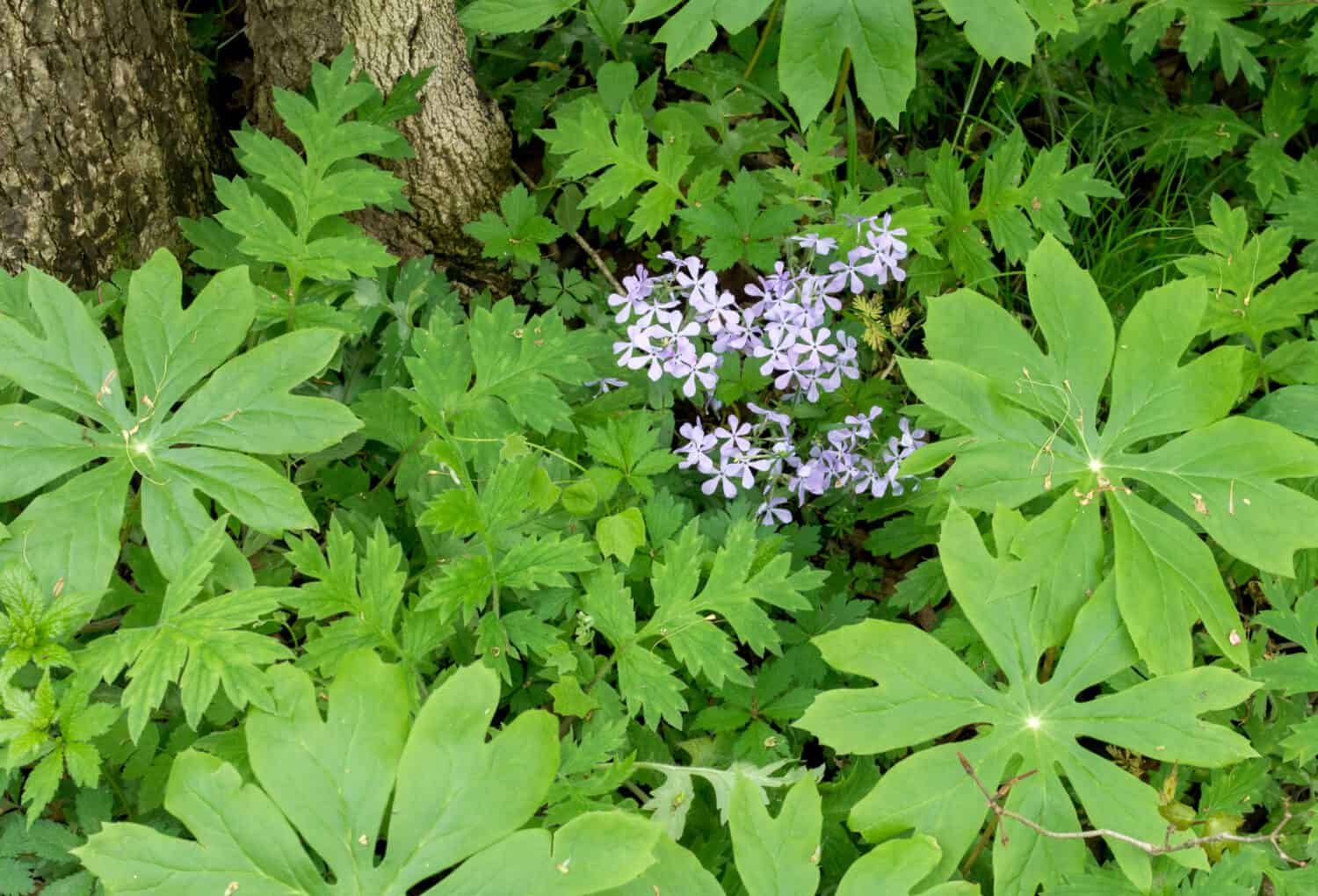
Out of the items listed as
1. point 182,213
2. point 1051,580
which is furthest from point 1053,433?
point 182,213

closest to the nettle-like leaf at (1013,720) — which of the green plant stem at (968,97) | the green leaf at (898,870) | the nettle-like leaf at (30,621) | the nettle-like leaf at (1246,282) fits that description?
the green leaf at (898,870)

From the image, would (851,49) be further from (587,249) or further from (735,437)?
(587,249)

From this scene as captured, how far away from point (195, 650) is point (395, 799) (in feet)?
1.50

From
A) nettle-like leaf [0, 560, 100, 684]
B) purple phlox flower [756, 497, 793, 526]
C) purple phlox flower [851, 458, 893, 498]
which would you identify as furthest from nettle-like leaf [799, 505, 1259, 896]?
nettle-like leaf [0, 560, 100, 684]

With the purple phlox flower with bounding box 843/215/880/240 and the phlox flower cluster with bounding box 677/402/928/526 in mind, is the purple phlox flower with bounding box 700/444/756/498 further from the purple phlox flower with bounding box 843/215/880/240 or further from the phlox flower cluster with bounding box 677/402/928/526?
the purple phlox flower with bounding box 843/215/880/240

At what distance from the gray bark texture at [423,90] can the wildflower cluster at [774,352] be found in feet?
2.38

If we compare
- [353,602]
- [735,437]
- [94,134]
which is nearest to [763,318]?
[735,437]

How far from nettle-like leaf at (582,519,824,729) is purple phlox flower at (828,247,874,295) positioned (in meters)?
0.68

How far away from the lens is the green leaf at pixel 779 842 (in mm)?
1881

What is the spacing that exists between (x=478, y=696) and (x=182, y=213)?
1.61m

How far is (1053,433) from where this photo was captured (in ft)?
7.27

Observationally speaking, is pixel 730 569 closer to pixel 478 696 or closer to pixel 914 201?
pixel 478 696

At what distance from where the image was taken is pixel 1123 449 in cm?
225

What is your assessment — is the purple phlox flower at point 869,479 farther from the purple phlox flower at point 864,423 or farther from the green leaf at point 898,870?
the green leaf at point 898,870
